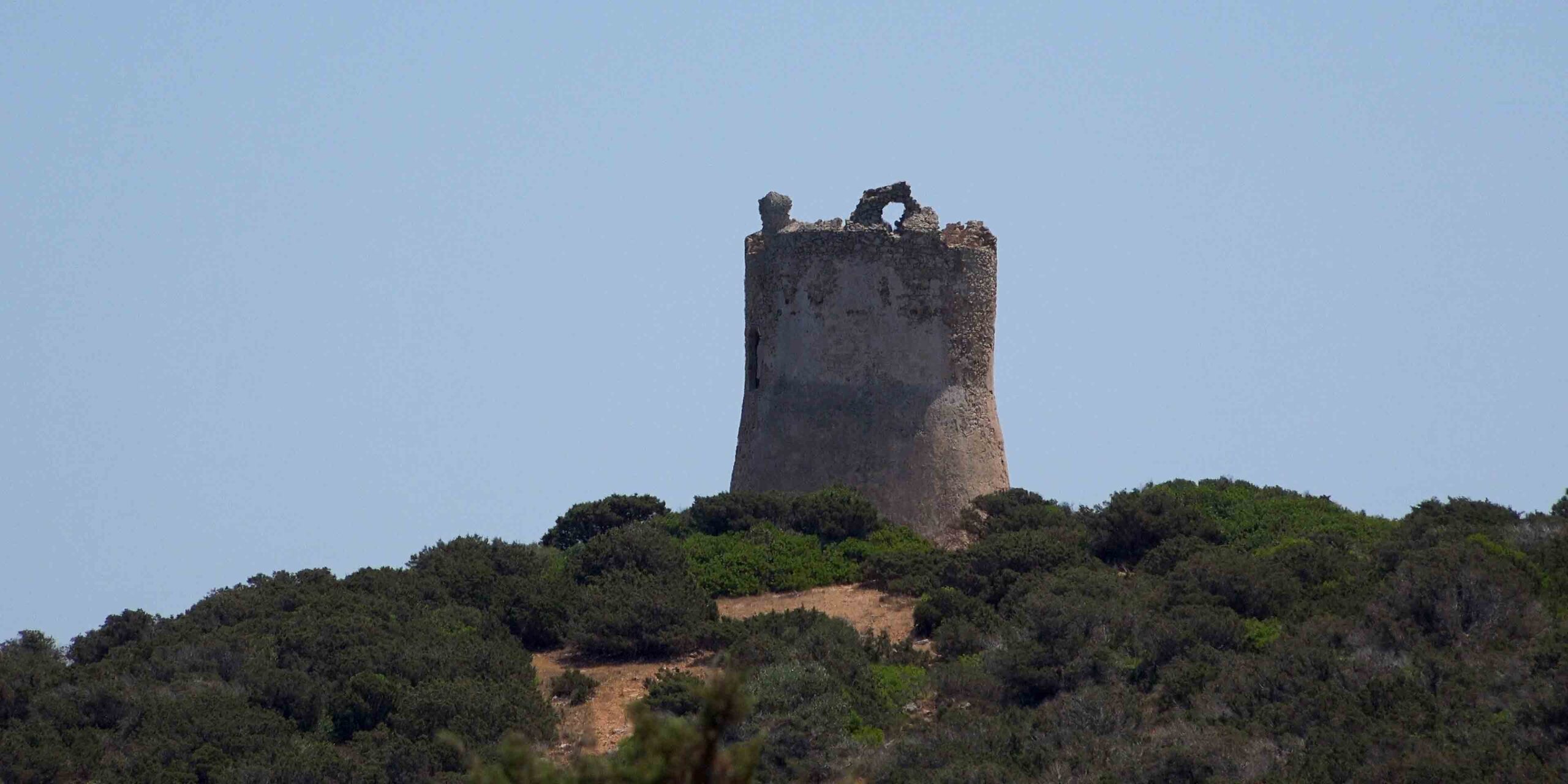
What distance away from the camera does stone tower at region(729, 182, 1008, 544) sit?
21.8m

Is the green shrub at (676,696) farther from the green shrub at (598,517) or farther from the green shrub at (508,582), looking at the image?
the green shrub at (598,517)

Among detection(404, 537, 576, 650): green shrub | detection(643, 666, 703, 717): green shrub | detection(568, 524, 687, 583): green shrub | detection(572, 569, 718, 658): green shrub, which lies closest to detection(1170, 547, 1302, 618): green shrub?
detection(572, 569, 718, 658): green shrub

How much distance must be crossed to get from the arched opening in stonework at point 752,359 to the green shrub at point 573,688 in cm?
641

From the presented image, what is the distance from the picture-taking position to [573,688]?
1711cm

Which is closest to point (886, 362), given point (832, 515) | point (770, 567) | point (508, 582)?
point (832, 515)

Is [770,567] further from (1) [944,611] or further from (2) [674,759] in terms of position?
(2) [674,759]

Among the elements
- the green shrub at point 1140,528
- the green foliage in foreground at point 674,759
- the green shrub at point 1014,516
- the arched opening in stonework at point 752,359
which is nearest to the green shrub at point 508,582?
the arched opening in stonework at point 752,359

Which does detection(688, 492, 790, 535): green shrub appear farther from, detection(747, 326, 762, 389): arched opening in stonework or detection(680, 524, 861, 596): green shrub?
detection(747, 326, 762, 389): arched opening in stonework

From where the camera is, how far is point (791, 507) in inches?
838

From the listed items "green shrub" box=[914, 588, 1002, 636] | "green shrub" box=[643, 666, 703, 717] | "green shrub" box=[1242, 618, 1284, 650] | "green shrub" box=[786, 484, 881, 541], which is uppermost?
"green shrub" box=[786, 484, 881, 541]

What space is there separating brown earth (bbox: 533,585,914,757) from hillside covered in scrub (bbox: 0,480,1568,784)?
0.53 feet

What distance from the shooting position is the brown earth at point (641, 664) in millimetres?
16125

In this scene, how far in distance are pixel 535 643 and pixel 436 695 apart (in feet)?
10.6

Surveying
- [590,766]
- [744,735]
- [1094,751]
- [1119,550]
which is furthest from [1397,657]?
[590,766]
